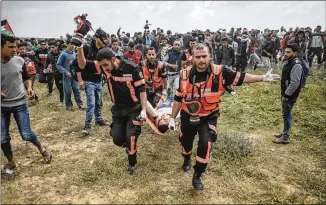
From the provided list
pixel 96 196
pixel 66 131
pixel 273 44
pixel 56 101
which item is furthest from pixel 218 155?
pixel 273 44

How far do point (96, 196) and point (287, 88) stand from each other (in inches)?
175

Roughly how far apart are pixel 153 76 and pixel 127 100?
2816 mm

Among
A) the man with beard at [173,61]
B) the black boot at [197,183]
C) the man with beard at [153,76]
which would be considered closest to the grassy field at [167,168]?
the black boot at [197,183]

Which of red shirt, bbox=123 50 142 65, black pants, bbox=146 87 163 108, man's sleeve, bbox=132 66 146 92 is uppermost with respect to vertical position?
red shirt, bbox=123 50 142 65

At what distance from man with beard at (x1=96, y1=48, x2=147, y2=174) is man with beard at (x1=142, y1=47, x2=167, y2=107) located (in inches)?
103

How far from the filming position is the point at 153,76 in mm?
7625

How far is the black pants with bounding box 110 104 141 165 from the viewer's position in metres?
4.85

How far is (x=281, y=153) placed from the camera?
6016 mm

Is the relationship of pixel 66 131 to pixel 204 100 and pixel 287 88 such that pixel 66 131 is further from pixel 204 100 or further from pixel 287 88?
pixel 287 88

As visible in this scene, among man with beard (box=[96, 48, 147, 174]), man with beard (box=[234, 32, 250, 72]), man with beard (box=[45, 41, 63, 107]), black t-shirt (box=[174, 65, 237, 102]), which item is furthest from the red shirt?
man with beard (box=[234, 32, 250, 72])

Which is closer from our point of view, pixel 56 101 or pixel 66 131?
pixel 66 131

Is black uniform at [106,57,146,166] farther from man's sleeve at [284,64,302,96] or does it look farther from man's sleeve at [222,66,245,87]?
man's sleeve at [284,64,302,96]

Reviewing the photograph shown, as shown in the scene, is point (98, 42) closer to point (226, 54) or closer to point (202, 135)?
point (202, 135)

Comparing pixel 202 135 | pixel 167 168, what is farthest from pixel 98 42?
pixel 202 135
